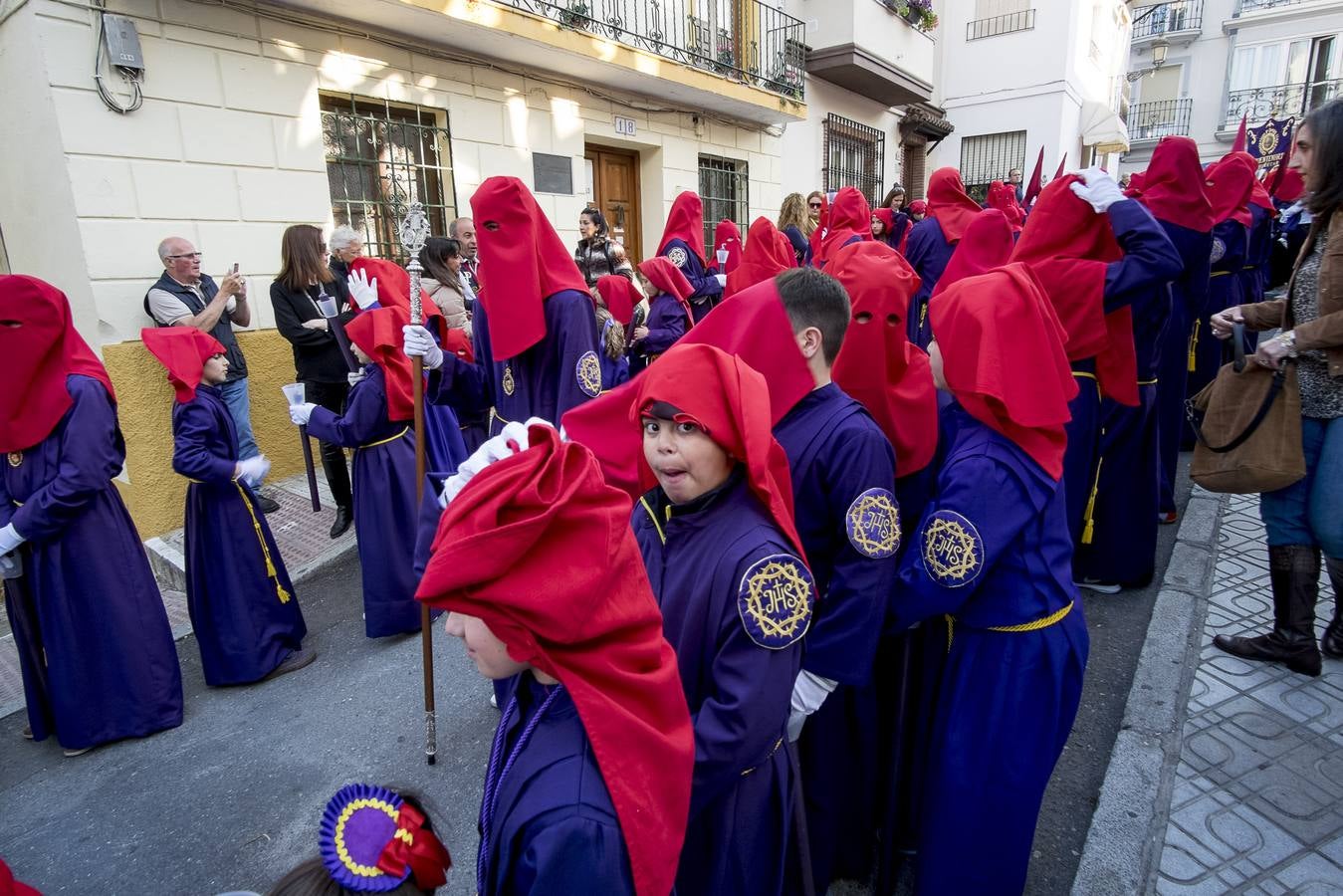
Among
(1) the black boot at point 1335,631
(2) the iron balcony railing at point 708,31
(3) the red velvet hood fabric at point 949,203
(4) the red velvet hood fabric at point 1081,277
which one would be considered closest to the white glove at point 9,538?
(4) the red velvet hood fabric at point 1081,277

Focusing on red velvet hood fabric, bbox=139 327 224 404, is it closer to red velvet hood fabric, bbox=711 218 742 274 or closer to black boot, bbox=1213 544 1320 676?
black boot, bbox=1213 544 1320 676

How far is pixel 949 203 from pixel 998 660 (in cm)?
547

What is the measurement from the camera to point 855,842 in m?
2.40

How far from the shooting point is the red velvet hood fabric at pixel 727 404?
5.29 ft

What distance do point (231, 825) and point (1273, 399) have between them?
15.2ft

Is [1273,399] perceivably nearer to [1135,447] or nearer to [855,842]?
[1135,447]

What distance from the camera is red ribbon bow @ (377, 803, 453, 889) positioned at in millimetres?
1147

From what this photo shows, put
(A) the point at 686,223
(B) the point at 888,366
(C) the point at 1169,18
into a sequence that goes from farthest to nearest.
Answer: (C) the point at 1169,18 < (A) the point at 686,223 < (B) the point at 888,366

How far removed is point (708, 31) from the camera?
10945 millimetres

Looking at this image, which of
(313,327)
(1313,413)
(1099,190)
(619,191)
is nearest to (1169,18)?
(619,191)

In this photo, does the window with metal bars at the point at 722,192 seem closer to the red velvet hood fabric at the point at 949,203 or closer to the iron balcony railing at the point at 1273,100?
the red velvet hood fabric at the point at 949,203

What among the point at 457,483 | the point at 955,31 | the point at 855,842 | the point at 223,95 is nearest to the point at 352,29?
the point at 223,95

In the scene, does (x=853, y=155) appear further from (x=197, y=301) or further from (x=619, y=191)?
(x=197, y=301)

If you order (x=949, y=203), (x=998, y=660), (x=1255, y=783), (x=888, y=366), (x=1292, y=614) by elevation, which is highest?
(x=949, y=203)
